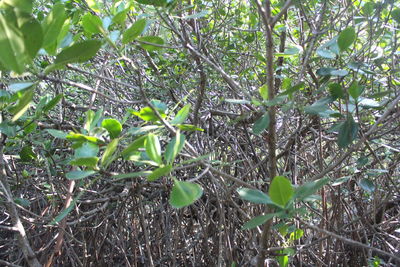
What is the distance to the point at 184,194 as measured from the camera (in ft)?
2.32

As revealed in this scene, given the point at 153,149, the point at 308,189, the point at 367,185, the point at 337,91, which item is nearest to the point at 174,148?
the point at 153,149

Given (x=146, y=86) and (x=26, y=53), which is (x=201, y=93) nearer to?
(x=146, y=86)

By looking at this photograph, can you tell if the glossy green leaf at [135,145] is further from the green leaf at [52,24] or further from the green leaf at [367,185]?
the green leaf at [367,185]

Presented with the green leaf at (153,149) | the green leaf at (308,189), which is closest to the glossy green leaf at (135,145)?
the green leaf at (153,149)

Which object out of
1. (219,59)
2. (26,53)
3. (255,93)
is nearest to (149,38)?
(26,53)

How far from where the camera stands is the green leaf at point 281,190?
77cm

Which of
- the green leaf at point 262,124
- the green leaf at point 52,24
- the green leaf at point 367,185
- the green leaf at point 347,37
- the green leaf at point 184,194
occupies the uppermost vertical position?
the green leaf at point 347,37

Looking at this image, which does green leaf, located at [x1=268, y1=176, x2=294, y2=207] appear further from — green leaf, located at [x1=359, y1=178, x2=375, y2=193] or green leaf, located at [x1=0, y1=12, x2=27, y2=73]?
green leaf, located at [x1=359, y1=178, x2=375, y2=193]

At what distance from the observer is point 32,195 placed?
233 cm

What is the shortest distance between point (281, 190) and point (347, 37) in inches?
17.6

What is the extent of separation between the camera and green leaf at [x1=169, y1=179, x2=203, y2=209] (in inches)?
27.1

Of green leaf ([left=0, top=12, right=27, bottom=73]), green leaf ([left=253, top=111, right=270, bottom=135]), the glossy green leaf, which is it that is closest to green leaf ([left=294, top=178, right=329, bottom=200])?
green leaf ([left=253, top=111, right=270, bottom=135])

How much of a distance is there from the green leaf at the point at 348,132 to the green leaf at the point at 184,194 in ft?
1.67

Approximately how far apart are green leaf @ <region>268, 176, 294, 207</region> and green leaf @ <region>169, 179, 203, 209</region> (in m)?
0.16
